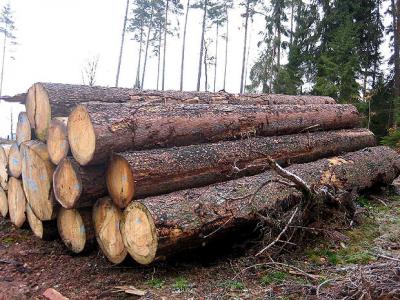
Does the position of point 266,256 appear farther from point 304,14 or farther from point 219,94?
point 304,14

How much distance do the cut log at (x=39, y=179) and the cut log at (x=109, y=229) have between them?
2.62 feet

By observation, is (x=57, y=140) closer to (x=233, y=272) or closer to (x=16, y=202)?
(x=16, y=202)

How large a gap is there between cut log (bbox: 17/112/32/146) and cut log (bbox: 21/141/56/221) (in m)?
0.32

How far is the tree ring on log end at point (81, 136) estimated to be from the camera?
13.6ft

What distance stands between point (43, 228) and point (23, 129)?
64.1 inches

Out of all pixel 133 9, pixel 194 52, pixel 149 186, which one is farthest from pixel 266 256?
pixel 194 52

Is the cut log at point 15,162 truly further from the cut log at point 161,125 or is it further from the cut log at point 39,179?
the cut log at point 161,125

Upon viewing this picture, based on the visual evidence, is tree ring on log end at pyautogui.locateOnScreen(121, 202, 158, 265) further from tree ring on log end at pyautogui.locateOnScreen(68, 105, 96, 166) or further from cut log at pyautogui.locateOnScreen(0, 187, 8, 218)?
cut log at pyautogui.locateOnScreen(0, 187, 8, 218)

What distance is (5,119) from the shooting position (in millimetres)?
26156

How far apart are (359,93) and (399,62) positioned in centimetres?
259

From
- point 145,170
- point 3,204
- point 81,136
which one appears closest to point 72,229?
point 81,136

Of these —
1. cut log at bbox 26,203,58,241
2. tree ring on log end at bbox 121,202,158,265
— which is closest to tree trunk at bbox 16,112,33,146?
cut log at bbox 26,203,58,241

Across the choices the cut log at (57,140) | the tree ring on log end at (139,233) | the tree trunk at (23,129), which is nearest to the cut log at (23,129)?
the tree trunk at (23,129)

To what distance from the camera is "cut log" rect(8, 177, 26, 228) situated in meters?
5.71
